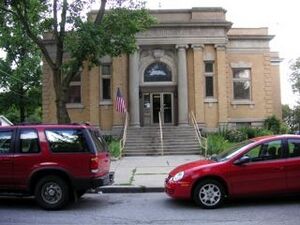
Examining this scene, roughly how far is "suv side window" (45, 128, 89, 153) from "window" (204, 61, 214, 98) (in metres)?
Answer: 23.1

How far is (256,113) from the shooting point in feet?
114

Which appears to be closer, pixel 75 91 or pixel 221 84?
pixel 221 84

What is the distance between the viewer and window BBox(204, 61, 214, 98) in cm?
3388

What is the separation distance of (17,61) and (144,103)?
2363 centimetres

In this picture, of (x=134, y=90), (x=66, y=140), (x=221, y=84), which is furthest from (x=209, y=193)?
(x=221, y=84)

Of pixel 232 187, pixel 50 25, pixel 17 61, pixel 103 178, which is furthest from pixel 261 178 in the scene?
pixel 17 61

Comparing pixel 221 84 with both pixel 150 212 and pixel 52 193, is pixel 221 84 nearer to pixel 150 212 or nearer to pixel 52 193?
pixel 150 212

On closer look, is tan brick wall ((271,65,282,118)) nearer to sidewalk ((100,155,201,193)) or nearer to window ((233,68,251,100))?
window ((233,68,251,100))

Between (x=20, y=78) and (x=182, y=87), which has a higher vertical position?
(x=20, y=78)

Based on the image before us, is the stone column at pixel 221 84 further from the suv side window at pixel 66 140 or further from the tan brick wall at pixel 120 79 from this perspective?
the suv side window at pixel 66 140

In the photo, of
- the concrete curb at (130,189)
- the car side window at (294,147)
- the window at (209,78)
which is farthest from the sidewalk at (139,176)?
the window at (209,78)

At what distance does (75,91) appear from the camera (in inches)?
1357

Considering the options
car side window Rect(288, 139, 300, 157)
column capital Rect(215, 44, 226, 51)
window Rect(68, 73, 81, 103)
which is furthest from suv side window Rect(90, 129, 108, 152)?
window Rect(68, 73, 81, 103)

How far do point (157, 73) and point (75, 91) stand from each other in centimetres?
536
